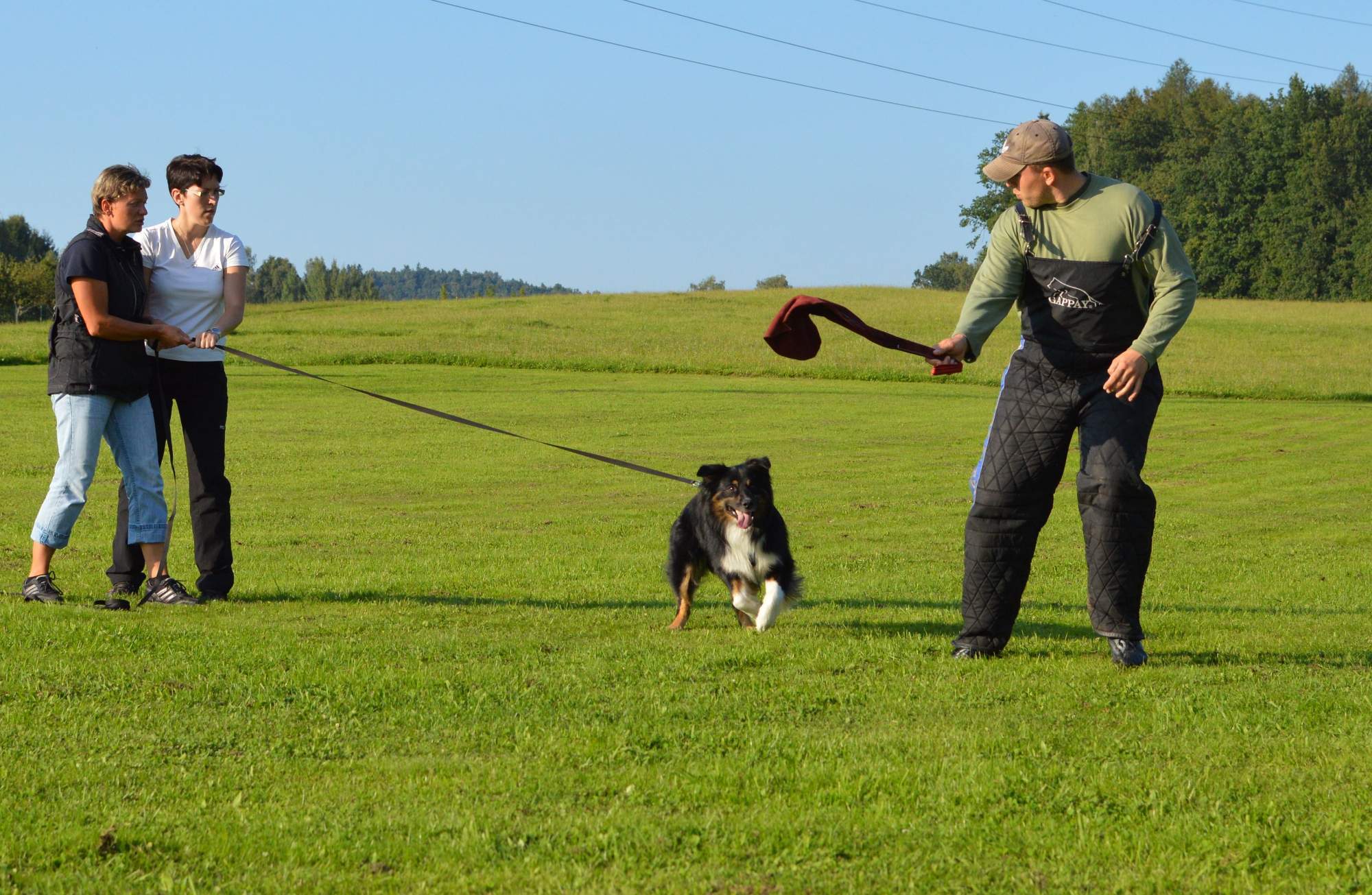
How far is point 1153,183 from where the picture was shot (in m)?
104

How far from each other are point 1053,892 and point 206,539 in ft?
20.4

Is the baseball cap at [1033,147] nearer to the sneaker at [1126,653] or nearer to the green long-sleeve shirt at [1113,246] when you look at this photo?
the green long-sleeve shirt at [1113,246]

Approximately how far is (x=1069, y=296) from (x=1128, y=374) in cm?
52

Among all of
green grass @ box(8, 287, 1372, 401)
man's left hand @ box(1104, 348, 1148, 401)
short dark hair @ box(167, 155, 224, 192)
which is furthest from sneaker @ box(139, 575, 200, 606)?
green grass @ box(8, 287, 1372, 401)

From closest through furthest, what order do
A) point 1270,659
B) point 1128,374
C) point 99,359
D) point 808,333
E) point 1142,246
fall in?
1. point 1128,374
2. point 1142,246
3. point 808,333
4. point 1270,659
5. point 99,359

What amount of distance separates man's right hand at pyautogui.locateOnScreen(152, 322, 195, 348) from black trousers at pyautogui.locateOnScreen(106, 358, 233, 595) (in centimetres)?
30

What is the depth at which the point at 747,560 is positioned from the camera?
7738 millimetres

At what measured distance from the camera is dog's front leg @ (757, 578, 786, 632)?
25.0 feet

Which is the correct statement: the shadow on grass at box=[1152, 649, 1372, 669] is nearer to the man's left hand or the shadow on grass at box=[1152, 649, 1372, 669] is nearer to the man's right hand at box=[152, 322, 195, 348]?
the man's left hand

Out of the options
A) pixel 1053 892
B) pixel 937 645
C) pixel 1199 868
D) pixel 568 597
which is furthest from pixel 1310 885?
pixel 568 597

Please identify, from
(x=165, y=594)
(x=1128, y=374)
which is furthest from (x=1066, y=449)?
(x=165, y=594)

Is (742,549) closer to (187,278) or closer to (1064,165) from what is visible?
(1064,165)

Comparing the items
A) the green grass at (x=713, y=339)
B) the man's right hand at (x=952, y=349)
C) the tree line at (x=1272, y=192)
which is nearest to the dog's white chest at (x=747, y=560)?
the man's right hand at (x=952, y=349)

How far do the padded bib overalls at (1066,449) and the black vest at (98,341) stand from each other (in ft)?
15.7
